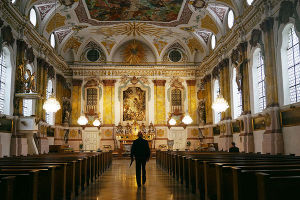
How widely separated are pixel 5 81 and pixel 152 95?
12.2 metres

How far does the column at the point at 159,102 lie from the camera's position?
2353 cm

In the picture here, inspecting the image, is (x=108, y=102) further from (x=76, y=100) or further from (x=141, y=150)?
(x=141, y=150)

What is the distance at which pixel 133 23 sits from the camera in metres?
21.8

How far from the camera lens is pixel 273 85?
1224 cm

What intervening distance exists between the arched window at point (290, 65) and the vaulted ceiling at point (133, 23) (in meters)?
4.41

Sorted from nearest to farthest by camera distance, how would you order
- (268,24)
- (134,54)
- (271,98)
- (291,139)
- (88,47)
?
(291,139)
(271,98)
(268,24)
(88,47)
(134,54)

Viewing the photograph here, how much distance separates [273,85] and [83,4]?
476 inches

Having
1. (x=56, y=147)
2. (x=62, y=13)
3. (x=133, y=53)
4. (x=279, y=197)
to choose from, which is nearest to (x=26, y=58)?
(x=62, y=13)

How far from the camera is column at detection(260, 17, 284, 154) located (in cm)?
1183

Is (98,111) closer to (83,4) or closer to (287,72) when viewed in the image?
(83,4)

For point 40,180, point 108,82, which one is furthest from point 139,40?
point 40,180

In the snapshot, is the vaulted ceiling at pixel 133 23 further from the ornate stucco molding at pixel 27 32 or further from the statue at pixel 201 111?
the statue at pixel 201 111

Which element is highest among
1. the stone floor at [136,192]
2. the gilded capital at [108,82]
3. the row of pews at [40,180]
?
the gilded capital at [108,82]

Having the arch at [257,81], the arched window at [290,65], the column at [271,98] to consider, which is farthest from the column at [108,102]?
the arched window at [290,65]
